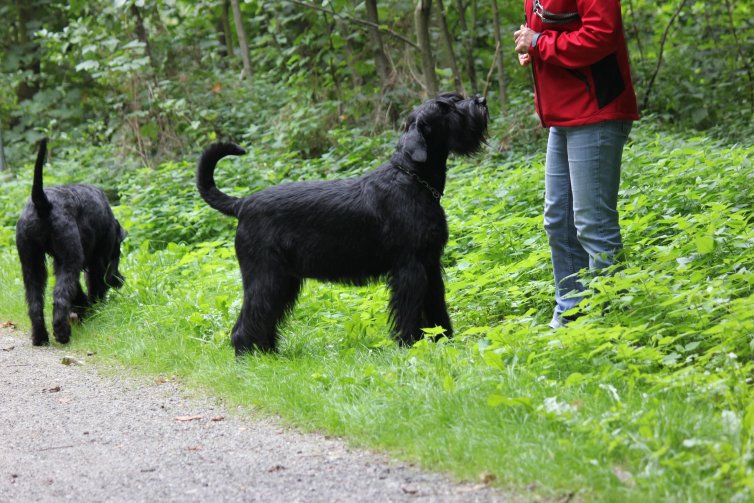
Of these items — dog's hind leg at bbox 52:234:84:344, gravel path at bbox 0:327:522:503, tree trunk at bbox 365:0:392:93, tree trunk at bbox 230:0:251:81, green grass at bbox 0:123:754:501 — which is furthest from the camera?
tree trunk at bbox 230:0:251:81

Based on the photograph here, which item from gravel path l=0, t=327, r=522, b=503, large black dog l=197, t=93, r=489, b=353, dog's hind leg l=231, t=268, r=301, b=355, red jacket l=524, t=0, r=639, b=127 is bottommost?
gravel path l=0, t=327, r=522, b=503

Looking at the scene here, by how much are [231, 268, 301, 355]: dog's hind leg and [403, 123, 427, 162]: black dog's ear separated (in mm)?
1141

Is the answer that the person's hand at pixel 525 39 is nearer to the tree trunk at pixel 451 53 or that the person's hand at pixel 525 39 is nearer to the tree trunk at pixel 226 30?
the tree trunk at pixel 451 53

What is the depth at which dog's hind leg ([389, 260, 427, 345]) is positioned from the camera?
16.0 feet

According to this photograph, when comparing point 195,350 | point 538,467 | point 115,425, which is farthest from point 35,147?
point 538,467

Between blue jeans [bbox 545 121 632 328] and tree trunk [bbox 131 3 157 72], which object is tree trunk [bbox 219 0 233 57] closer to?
tree trunk [bbox 131 3 157 72]

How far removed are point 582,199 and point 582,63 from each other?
0.76 meters

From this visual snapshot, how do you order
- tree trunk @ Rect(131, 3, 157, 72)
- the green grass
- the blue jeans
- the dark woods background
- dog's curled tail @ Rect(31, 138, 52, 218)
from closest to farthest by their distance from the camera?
the green grass, the blue jeans, dog's curled tail @ Rect(31, 138, 52, 218), the dark woods background, tree trunk @ Rect(131, 3, 157, 72)

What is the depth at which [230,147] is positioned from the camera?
5254mm

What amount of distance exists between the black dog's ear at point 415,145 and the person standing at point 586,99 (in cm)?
75

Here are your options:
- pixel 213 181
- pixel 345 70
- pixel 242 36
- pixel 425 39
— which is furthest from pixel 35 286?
pixel 242 36

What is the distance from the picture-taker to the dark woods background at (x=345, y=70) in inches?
463

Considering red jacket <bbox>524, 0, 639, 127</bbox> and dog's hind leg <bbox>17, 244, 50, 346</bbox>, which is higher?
red jacket <bbox>524, 0, 639, 127</bbox>

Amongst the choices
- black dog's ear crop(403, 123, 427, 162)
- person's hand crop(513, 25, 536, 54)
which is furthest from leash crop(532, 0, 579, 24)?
black dog's ear crop(403, 123, 427, 162)
